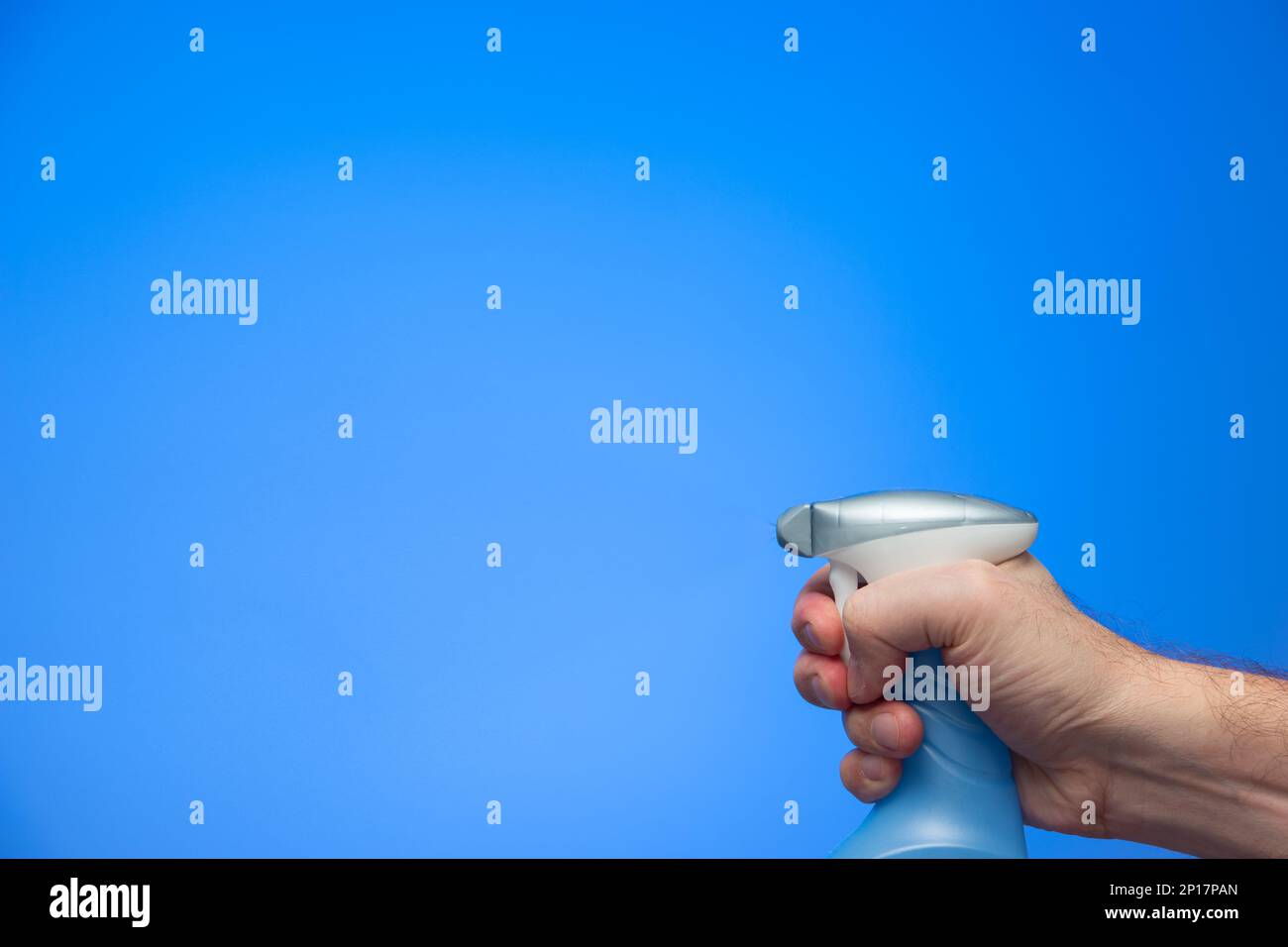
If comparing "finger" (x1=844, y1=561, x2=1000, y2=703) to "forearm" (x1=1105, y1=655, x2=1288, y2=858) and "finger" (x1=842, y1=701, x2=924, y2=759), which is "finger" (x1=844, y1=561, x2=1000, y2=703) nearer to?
"finger" (x1=842, y1=701, x2=924, y2=759)

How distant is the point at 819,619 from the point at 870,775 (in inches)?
6.8

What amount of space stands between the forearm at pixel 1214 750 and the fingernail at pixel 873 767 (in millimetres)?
247

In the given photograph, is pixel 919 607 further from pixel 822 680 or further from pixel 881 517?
pixel 822 680

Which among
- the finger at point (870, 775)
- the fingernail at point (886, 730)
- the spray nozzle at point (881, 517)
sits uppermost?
the spray nozzle at point (881, 517)

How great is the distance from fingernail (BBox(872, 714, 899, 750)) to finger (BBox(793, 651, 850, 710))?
89 millimetres

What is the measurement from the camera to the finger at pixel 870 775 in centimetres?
110

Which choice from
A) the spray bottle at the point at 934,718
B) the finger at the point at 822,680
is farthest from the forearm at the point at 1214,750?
the finger at the point at 822,680

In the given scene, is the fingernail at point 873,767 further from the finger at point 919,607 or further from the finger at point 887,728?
the finger at point 919,607

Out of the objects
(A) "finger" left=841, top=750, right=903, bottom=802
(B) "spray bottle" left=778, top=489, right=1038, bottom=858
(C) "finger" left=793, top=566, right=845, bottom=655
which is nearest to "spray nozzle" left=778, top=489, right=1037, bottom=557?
(B) "spray bottle" left=778, top=489, right=1038, bottom=858

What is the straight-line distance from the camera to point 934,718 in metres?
1.05
